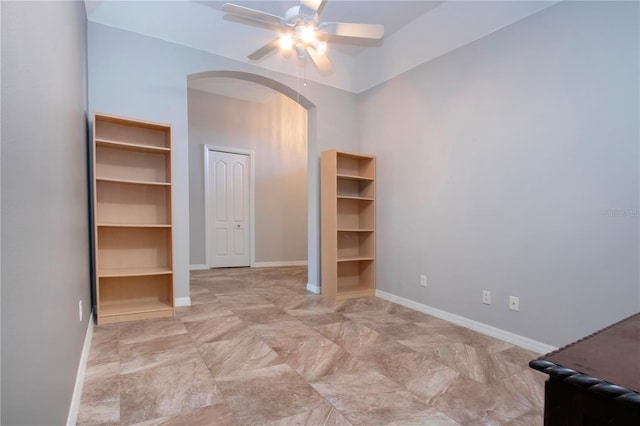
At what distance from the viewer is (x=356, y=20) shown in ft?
11.8

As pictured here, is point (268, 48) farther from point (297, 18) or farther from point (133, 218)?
point (133, 218)

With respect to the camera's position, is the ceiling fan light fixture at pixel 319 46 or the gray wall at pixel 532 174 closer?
the gray wall at pixel 532 174

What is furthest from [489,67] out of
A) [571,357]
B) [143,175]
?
[143,175]

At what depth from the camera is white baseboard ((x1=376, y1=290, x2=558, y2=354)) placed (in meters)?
2.54

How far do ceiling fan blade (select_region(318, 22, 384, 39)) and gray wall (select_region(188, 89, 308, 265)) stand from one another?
4.05 m

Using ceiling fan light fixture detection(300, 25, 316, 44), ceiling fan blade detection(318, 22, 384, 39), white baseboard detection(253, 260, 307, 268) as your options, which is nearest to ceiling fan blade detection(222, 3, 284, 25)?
ceiling fan light fixture detection(300, 25, 316, 44)

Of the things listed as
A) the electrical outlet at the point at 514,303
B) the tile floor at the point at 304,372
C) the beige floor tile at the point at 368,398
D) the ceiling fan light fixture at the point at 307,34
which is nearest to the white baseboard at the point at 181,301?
the tile floor at the point at 304,372

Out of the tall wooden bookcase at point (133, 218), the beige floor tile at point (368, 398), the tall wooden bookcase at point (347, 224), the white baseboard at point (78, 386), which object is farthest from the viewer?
the tall wooden bookcase at point (347, 224)

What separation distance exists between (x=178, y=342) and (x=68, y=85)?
192 cm

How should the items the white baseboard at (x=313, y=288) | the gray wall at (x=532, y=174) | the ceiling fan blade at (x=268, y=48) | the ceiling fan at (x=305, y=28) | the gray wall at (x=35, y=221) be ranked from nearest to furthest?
the gray wall at (x=35, y=221), the gray wall at (x=532, y=174), the ceiling fan at (x=305, y=28), the ceiling fan blade at (x=268, y=48), the white baseboard at (x=313, y=288)

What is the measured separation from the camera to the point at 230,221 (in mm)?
6367

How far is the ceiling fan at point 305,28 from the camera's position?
2443 mm

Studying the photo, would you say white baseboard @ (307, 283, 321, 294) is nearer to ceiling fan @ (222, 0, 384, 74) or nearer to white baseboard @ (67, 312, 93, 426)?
white baseboard @ (67, 312, 93, 426)

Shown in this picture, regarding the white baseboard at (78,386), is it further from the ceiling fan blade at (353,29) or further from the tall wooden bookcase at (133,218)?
Answer: the ceiling fan blade at (353,29)
